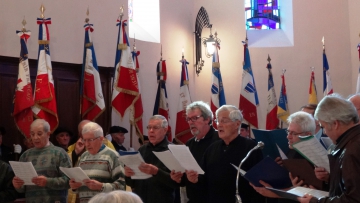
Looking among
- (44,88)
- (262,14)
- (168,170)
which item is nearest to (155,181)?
(168,170)

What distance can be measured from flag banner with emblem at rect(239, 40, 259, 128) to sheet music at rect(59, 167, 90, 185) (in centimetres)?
548

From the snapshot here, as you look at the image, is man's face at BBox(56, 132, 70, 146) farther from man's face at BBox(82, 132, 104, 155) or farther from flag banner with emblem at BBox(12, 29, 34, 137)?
man's face at BBox(82, 132, 104, 155)

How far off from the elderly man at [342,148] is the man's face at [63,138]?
4.48 m

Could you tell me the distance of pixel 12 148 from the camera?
698cm

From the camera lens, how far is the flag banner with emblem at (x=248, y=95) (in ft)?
31.0

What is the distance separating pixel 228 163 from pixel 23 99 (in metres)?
3.51

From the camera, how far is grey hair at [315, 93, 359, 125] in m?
2.89

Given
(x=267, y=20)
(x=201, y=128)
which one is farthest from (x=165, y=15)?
(x=201, y=128)

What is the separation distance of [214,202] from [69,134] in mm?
3380

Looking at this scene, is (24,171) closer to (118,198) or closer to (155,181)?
(155,181)

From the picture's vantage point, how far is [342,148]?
2.84 metres

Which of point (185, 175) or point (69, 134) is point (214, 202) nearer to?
point (185, 175)

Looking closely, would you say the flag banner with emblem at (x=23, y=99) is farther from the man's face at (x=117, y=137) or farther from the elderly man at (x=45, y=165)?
the elderly man at (x=45, y=165)

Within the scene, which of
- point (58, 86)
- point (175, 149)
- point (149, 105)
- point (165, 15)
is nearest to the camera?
point (175, 149)
